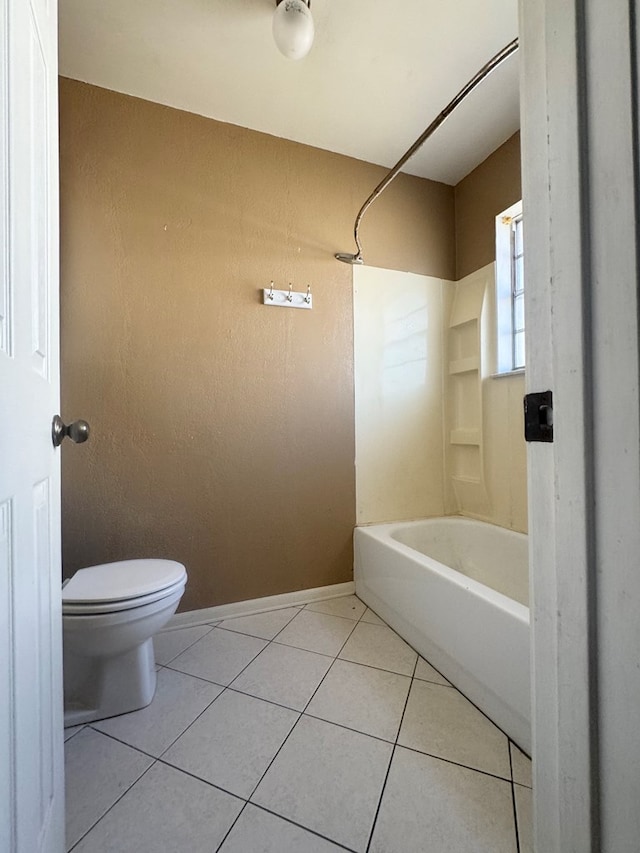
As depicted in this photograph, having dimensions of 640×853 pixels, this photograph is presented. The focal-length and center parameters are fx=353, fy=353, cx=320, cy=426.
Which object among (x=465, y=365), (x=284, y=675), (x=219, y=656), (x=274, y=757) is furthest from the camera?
(x=465, y=365)

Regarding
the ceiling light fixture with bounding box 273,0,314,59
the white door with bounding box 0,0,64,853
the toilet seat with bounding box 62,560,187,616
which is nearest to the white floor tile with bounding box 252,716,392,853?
the white door with bounding box 0,0,64,853

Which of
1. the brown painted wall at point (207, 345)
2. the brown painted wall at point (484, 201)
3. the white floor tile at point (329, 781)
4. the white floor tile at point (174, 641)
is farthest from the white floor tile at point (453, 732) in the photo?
the brown painted wall at point (484, 201)

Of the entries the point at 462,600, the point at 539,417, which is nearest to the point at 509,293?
the point at 462,600

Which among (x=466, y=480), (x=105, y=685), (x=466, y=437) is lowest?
(x=105, y=685)

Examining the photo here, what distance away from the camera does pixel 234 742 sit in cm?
102

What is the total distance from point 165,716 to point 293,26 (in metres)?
2.29

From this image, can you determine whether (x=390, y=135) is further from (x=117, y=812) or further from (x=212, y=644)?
(x=117, y=812)

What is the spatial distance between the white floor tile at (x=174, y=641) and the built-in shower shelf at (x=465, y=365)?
6.22 feet

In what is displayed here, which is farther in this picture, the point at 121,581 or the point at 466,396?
the point at 466,396

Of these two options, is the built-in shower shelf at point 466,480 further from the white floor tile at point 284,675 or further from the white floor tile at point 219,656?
the white floor tile at point 219,656

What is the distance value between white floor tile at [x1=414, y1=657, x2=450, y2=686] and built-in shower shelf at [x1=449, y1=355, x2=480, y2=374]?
4.79 ft

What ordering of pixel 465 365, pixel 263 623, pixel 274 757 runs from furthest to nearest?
1. pixel 465 365
2. pixel 263 623
3. pixel 274 757

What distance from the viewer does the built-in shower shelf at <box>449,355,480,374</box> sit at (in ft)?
6.49

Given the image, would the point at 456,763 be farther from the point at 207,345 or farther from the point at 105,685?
the point at 207,345
